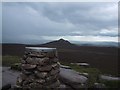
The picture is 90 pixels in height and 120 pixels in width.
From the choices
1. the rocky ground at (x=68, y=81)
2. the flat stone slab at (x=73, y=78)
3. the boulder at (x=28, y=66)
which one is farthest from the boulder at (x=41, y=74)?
the flat stone slab at (x=73, y=78)

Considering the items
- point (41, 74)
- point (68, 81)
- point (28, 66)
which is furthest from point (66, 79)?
point (28, 66)

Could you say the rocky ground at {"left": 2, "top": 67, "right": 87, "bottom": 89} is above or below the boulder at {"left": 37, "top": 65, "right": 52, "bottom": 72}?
below

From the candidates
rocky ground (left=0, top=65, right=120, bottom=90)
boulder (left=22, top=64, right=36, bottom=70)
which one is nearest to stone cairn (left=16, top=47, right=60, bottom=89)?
boulder (left=22, top=64, right=36, bottom=70)

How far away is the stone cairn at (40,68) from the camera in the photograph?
583 cm

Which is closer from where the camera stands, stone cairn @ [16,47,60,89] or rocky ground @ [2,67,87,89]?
stone cairn @ [16,47,60,89]

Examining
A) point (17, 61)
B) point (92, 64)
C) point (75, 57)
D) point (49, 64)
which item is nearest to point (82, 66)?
point (92, 64)

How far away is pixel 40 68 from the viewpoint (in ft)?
19.1

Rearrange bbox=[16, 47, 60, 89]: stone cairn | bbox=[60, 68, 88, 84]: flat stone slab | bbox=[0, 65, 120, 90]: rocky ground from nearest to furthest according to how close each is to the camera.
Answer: bbox=[16, 47, 60, 89]: stone cairn
bbox=[0, 65, 120, 90]: rocky ground
bbox=[60, 68, 88, 84]: flat stone slab

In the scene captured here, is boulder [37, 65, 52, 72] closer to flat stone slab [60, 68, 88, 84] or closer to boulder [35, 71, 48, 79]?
boulder [35, 71, 48, 79]

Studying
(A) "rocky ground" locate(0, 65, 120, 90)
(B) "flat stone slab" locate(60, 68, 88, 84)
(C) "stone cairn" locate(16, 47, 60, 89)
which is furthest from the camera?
(B) "flat stone slab" locate(60, 68, 88, 84)

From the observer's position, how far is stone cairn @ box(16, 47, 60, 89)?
5832mm

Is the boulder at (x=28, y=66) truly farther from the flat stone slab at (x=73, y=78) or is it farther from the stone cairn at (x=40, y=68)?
the flat stone slab at (x=73, y=78)

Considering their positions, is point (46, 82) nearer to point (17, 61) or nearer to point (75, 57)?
point (17, 61)

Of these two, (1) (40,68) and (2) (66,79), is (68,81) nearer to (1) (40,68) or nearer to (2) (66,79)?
(2) (66,79)
